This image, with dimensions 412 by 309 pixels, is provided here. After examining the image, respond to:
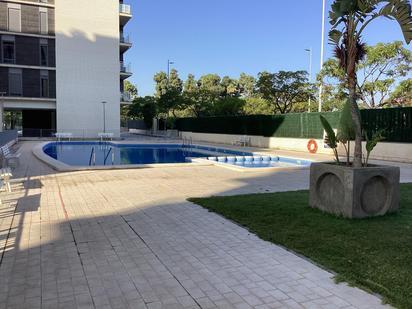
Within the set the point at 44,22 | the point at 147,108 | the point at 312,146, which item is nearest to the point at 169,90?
the point at 147,108

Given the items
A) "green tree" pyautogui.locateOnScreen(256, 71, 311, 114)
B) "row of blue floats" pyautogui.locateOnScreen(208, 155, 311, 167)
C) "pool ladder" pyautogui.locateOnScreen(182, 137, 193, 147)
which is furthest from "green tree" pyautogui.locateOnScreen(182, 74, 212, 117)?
"row of blue floats" pyautogui.locateOnScreen(208, 155, 311, 167)

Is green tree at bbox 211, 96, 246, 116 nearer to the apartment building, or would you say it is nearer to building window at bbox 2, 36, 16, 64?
the apartment building

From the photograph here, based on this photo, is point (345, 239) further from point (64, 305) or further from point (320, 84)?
point (320, 84)

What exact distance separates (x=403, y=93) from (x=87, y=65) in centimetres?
3046

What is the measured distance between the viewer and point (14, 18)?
3875 centimetres

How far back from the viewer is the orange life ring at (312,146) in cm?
2362

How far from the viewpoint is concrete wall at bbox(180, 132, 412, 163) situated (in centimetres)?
1803

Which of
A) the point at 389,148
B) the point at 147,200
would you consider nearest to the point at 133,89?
the point at 389,148

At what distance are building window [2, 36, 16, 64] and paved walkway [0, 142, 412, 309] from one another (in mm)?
35127

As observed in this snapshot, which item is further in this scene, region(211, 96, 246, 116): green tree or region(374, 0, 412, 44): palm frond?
region(211, 96, 246, 116): green tree

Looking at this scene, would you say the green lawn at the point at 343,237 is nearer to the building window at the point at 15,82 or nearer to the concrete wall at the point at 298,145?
the concrete wall at the point at 298,145

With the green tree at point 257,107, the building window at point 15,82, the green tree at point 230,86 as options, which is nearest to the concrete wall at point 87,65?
the building window at point 15,82

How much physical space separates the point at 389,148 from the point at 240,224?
580 inches

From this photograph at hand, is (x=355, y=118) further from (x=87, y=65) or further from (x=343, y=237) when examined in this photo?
(x=87, y=65)
